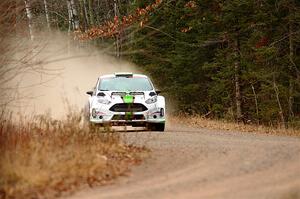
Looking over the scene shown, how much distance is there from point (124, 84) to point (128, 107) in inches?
58.4

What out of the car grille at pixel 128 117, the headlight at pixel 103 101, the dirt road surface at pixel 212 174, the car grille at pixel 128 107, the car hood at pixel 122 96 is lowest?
the dirt road surface at pixel 212 174

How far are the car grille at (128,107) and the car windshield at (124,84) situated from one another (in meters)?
0.94

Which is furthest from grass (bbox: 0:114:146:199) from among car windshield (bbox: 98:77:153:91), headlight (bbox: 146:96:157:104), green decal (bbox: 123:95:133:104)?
car windshield (bbox: 98:77:153:91)

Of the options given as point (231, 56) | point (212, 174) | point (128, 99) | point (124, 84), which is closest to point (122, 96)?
point (128, 99)

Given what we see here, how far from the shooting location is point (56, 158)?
1009 cm

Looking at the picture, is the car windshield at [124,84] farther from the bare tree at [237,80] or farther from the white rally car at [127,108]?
the bare tree at [237,80]

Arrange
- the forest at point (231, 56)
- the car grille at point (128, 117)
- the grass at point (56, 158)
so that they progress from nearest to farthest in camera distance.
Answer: the grass at point (56, 158) → the car grille at point (128, 117) → the forest at point (231, 56)

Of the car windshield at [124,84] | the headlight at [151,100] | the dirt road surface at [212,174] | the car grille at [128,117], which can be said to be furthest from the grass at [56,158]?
the car windshield at [124,84]

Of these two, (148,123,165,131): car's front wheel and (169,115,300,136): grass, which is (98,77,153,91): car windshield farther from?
(169,115,300,136): grass

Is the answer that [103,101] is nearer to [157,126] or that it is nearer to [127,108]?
[127,108]

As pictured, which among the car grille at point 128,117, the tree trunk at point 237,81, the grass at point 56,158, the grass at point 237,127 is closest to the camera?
the grass at point 56,158

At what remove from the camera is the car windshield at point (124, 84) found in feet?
62.7

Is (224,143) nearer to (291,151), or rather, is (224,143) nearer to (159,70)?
(291,151)

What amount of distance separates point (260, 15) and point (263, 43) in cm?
346
